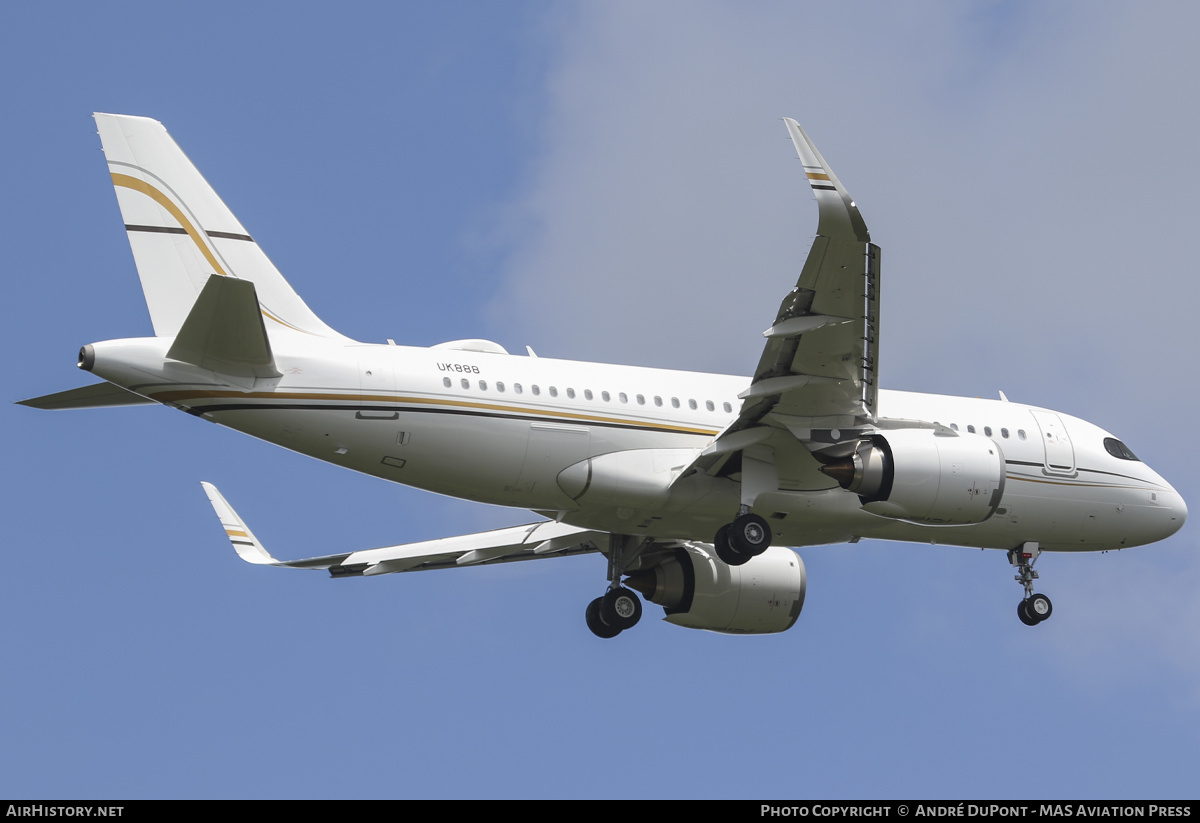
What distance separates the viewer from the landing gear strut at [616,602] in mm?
27141

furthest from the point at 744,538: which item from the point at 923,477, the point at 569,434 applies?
the point at 569,434

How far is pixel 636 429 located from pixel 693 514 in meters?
1.72

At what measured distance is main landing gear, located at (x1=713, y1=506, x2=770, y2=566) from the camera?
77.5 ft

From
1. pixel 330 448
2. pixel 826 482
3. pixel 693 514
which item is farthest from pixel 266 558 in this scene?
pixel 826 482

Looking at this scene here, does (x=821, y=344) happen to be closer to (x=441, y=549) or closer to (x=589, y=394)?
(x=589, y=394)

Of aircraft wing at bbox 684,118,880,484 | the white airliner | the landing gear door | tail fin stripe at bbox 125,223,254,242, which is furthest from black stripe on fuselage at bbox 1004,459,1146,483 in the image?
tail fin stripe at bbox 125,223,254,242

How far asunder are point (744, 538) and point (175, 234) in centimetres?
931

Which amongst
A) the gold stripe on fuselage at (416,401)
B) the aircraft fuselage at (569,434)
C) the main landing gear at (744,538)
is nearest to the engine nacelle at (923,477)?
the aircraft fuselage at (569,434)

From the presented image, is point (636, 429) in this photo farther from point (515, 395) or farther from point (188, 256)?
point (188, 256)

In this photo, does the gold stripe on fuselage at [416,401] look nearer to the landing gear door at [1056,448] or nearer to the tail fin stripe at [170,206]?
the tail fin stripe at [170,206]

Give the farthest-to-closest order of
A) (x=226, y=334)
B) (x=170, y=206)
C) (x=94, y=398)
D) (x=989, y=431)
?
(x=989, y=431), (x=170, y=206), (x=94, y=398), (x=226, y=334)

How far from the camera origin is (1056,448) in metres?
27.0

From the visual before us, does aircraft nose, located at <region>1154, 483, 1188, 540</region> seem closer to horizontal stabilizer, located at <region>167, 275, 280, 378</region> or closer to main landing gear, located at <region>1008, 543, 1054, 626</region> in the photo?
main landing gear, located at <region>1008, 543, 1054, 626</region>

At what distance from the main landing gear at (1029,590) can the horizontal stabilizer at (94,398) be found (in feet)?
48.1
